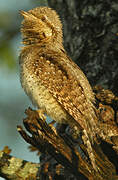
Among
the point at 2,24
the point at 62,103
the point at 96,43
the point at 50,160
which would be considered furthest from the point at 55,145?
the point at 2,24

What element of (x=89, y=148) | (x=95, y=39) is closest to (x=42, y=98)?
(x=89, y=148)

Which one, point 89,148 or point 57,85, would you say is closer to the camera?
point 89,148

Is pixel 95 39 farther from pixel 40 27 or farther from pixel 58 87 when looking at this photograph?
pixel 58 87

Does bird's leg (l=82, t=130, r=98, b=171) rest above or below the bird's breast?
below

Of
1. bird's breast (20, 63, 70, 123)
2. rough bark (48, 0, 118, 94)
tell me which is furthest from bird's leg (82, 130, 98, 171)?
rough bark (48, 0, 118, 94)

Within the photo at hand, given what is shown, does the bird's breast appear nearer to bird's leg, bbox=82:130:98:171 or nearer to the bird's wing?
the bird's wing
